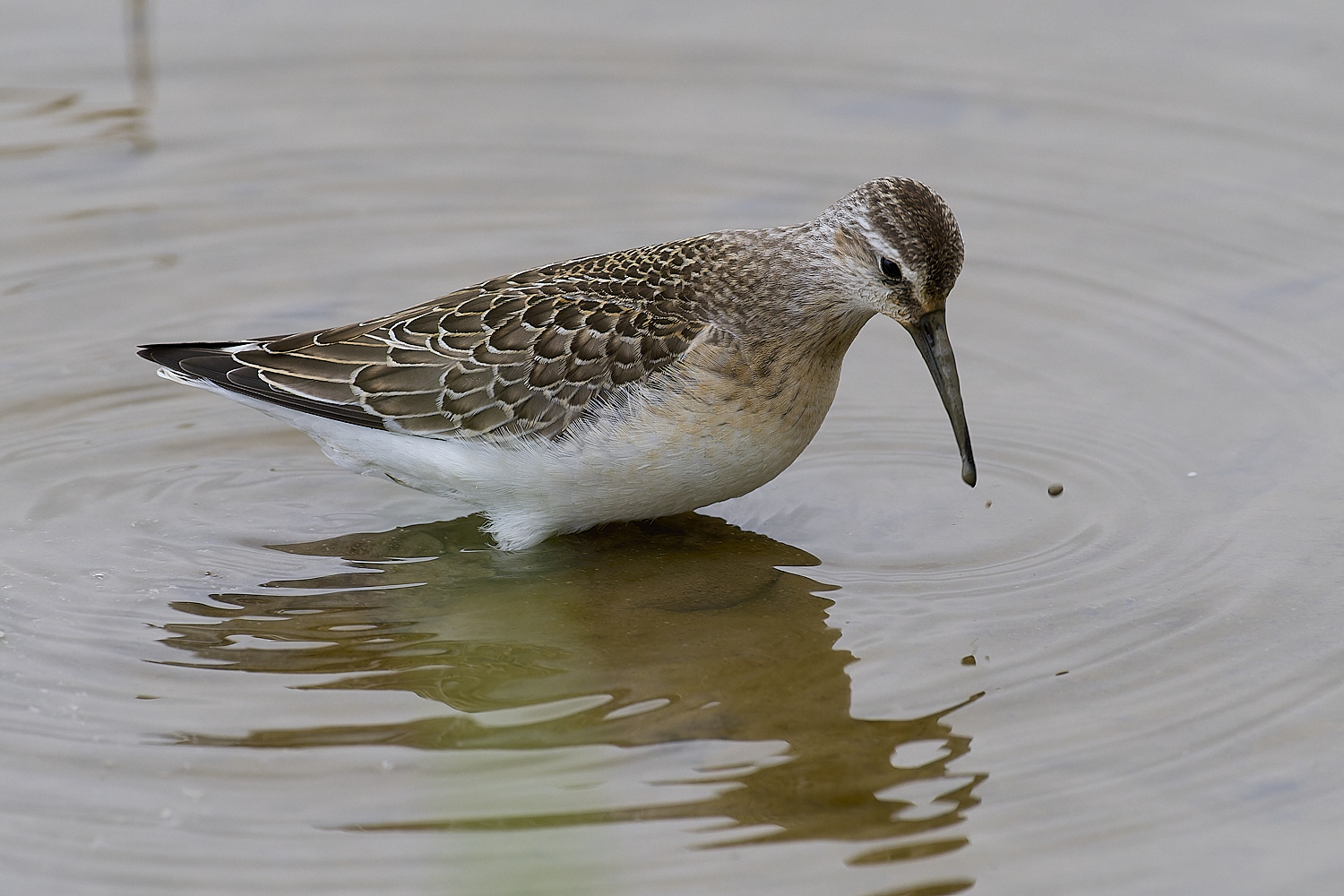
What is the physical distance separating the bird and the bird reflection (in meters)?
0.37

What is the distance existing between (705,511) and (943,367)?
5.85ft

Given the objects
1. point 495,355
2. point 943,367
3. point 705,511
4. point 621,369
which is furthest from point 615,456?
point 943,367

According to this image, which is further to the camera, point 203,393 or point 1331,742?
point 203,393

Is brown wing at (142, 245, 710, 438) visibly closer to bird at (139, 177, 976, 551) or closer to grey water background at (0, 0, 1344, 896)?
bird at (139, 177, 976, 551)

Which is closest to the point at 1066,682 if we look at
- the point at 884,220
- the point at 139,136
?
the point at 884,220

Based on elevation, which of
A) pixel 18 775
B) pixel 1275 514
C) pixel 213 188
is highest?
pixel 213 188

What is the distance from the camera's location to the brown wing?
8562mm

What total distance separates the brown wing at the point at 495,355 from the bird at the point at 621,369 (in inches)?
0.4

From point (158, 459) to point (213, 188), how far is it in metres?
3.54

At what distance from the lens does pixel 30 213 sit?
1206 cm

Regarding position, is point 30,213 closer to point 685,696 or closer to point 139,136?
point 139,136

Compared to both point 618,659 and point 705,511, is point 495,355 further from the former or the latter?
point 618,659

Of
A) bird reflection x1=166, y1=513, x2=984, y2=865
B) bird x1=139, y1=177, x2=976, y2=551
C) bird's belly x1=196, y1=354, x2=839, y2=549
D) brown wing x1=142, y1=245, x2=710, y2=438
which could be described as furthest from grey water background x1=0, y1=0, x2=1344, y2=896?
brown wing x1=142, y1=245, x2=710, y2=438

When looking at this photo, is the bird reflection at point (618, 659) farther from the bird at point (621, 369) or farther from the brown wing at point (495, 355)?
the brown wing at point (495, 355)
